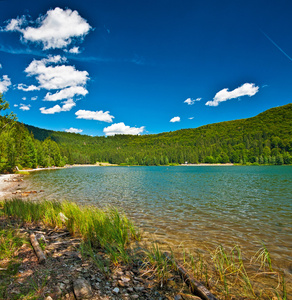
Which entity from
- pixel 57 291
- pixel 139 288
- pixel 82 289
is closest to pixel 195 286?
pixel 139 288

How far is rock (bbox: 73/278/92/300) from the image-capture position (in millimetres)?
3917

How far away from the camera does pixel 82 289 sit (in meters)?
4.06

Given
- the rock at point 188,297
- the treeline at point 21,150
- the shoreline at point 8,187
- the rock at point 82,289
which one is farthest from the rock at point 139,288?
the shoreline at point 8,187

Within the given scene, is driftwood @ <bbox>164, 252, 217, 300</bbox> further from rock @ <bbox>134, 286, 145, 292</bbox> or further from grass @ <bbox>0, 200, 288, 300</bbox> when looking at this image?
rock @ <bbox>134, 286, 145, 292</bbox>

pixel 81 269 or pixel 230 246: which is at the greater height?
pixel 81 269

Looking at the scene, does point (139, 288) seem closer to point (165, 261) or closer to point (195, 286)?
point (165, 261)

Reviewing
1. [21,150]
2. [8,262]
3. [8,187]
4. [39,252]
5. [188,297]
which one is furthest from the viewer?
[21,150]

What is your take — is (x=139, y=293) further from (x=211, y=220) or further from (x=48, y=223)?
(x=211, y=220)

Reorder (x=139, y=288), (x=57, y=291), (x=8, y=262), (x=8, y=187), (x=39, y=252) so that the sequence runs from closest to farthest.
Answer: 1. (x=57, y=291)
2. (x=139, y=288)
3. (x=8, y=262)
4. (x=39, y=252)
5. (x=8, y=187)

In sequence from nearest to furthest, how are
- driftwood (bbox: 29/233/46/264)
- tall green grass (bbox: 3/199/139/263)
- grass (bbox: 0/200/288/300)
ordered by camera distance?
grass (bbox: 0/200/288/300), driftwood (bbox: 29/233/46/264), tall green grass (bbox: 3/199/139/263)

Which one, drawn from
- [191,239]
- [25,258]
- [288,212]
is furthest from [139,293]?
[288,212]

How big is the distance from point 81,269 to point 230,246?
676 centimetres

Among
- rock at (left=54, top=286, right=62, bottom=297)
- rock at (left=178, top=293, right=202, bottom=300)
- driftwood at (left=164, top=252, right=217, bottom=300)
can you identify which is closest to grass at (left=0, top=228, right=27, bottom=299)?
rock at (left=54, top=286, right=62, bottom=297)

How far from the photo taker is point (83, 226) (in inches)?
330
